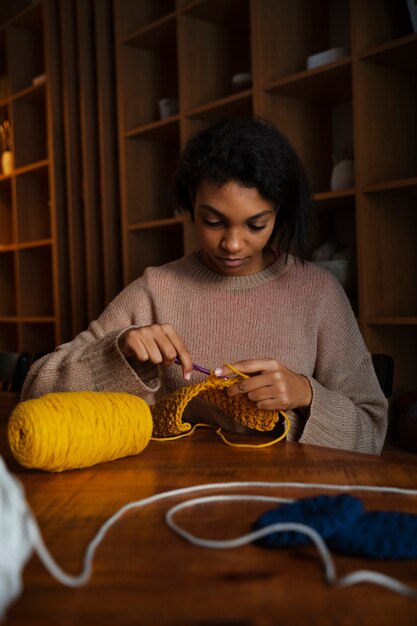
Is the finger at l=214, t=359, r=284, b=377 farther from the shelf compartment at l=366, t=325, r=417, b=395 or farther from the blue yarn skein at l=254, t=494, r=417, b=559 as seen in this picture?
the shelf compartment at l=366, t=325, r=417, b=395

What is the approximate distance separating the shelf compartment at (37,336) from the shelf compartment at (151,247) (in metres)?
0.96

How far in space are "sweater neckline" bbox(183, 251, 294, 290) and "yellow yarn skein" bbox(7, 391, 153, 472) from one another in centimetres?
69

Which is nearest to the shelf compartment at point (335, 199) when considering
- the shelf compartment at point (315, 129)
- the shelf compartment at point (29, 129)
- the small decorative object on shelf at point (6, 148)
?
the shelf compartment at point (315, 129)

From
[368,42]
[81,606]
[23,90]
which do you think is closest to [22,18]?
[23,90]

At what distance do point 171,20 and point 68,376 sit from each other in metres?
1.92

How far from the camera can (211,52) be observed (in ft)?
9.05

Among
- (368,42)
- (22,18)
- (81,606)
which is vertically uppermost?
(22,18)

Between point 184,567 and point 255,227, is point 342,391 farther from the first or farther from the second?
point 184,567

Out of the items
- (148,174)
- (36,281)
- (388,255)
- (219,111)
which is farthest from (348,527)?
(36,281)

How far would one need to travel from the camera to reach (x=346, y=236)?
2.46 metres

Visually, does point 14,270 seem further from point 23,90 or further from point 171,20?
point 171,20

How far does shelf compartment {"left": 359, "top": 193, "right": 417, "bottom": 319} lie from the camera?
2.06 m

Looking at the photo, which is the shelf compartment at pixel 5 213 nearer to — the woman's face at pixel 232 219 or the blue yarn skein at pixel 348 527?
the woman's face at pixel 232 219

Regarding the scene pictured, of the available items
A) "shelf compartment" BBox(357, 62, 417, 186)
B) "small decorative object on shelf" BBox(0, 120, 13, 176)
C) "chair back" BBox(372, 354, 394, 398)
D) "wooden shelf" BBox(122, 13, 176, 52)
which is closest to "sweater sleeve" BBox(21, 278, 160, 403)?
"chair back" BBox(372, 354, 394, 398)
